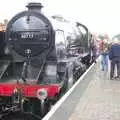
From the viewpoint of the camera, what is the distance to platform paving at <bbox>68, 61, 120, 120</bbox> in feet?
33.0

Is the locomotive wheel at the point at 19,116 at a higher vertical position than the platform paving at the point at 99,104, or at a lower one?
lower

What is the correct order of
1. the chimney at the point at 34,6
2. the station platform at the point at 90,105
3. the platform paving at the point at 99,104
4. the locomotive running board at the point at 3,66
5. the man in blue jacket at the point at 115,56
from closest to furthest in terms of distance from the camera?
the station platform at the point at 90,105 → the platform paving at the point at 99,104 → the locomotive running board at the point at 3,66 → the chimney at the point at 34,6 → the man in blue jacket at the point at 115,56

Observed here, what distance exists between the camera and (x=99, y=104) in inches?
463

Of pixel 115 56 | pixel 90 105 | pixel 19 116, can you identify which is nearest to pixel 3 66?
pixel 19 116

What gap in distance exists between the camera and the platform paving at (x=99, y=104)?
10055 millimetres

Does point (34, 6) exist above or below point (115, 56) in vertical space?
above

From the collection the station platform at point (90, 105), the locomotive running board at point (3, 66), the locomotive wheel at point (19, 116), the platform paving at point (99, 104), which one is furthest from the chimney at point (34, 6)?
the locomotive wheel at point (19, 116)

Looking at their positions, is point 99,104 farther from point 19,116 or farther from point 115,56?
point 115,56

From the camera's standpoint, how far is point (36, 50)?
44.7 feet

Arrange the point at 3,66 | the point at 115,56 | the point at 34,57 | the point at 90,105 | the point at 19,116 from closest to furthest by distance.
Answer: the point at 90,105, the point at 19,116, the point at 34,57, the point at 3,66, the point at 115,56

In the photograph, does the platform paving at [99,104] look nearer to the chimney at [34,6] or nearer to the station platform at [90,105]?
the station platform at [90,105]

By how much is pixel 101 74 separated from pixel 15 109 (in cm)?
998

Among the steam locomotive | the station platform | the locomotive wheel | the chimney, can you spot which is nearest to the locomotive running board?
the steam locomotive

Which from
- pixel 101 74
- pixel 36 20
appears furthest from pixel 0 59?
pixel 101 74
